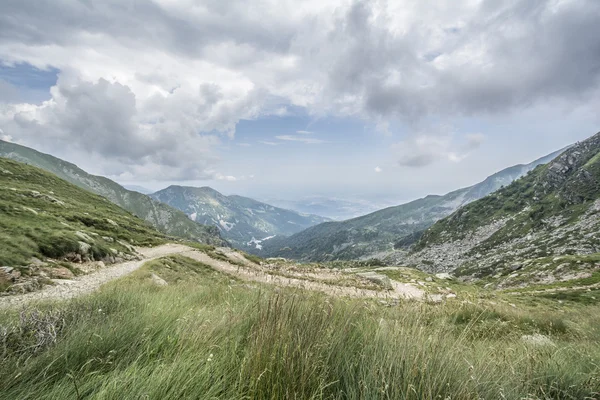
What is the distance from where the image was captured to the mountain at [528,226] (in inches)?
3593

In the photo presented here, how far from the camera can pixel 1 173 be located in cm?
9519

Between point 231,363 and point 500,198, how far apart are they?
233m

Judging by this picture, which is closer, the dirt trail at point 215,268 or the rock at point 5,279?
the dirt trail at point 215,268

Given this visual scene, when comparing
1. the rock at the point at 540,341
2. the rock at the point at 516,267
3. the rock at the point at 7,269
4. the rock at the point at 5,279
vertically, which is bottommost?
the rock at the point at 516,267

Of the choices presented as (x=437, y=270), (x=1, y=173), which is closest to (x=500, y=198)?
(x=437, y=270)

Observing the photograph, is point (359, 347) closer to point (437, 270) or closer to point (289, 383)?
point (289, 383)

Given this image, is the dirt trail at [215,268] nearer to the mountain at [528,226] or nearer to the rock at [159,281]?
the rock at [159,281]

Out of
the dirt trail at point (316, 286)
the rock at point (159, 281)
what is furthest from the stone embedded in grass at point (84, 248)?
the dirt trail at point (316, 286)

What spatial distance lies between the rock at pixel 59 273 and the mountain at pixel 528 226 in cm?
8273

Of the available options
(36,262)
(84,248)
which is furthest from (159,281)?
(84,248)

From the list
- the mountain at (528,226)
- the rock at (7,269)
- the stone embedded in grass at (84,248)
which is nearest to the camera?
the rock at (7,269)

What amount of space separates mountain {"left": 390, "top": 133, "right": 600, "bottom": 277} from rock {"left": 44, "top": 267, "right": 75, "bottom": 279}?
82.7 m

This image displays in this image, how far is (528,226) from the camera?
130 meters

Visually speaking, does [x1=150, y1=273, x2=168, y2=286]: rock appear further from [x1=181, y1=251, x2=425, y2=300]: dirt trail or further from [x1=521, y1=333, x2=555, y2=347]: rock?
[x1=521, y1=333, x2=555, y2=347]: rock
